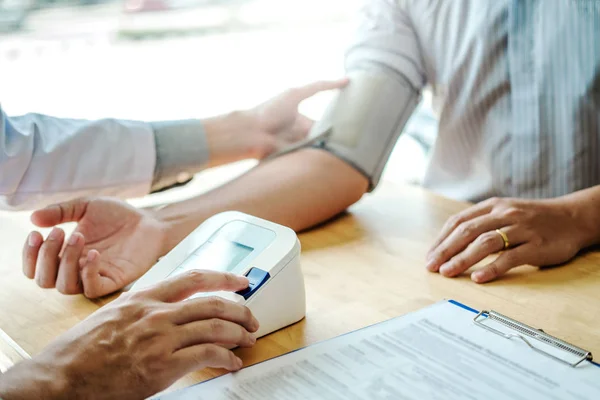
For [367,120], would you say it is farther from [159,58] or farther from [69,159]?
[159,58]

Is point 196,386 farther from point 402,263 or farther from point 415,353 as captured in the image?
point 402,263

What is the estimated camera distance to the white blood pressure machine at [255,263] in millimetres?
724

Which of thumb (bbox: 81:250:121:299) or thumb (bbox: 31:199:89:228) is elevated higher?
thumb (bbox: 31:199:89:228)

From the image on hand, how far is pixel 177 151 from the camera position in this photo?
1111 millimetres

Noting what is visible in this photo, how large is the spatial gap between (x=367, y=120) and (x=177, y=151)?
314 mm

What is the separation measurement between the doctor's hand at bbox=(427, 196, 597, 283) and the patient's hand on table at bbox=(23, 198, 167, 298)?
0.38 metres

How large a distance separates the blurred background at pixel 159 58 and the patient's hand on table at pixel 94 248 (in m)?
0.55

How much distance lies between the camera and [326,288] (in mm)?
854

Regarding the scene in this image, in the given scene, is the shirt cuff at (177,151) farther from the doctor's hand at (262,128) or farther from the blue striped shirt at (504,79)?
the blue striped shirt at (504,79)

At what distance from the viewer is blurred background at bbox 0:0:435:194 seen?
159 centimetres

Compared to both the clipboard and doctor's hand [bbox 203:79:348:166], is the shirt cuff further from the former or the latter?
the clipboard

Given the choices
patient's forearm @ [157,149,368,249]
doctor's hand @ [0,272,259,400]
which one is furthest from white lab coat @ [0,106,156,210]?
doctor's hand @ [0,272,259,400]

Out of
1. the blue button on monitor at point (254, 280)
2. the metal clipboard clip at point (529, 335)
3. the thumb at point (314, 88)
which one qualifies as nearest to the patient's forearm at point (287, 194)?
the thumb at point (314, 88)

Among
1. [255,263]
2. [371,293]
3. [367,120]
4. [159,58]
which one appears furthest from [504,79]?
[159,58]
